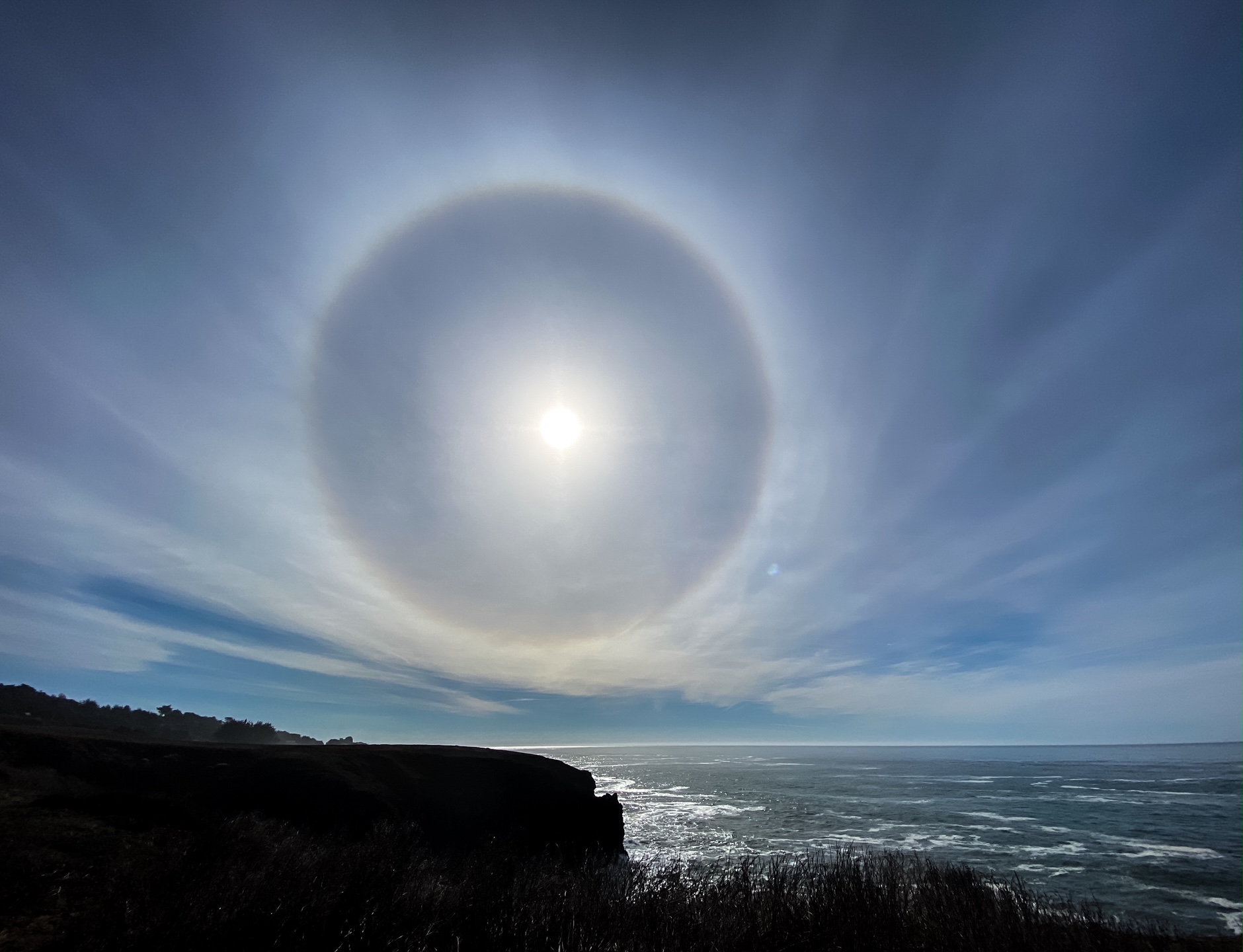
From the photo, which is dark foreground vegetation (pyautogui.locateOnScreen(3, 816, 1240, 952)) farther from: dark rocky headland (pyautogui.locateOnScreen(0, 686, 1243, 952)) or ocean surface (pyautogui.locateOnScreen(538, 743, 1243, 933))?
ocean surface (pyautogui.locateOnScreen(538, 743, 1243, 933))

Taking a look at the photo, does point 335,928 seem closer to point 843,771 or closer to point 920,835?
point 920,835

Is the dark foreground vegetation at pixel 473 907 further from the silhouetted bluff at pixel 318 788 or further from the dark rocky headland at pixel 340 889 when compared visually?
the silhouetted bluff at pixel 318 788

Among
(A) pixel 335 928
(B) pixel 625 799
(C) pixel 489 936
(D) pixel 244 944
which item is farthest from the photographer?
(B) pixel 625 799

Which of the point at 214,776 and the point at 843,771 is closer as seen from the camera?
the point at 214,776

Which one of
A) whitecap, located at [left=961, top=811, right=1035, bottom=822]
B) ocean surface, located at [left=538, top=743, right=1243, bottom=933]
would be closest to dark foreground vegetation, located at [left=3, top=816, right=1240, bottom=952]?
ocean surface, located at [left=538, top=743, right=1243, bottom=933]

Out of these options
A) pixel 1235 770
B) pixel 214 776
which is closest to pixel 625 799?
pixel 214 776

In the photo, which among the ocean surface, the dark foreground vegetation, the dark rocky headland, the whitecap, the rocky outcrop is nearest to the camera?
the dark foreground vegetation

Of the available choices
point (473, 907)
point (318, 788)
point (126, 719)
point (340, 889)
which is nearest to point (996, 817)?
point (473, 907)

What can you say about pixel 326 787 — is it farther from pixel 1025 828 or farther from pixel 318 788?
pixel 1025 828
